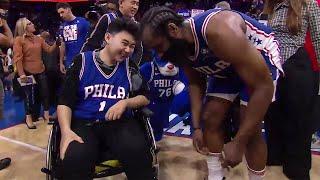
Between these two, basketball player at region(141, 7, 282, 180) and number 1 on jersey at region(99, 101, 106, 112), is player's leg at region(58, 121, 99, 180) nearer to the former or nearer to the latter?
number 1 on jersey at region(99, 101, 106, 112)

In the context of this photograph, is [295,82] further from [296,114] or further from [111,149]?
[111,149]

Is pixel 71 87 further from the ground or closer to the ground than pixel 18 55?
further from the ground

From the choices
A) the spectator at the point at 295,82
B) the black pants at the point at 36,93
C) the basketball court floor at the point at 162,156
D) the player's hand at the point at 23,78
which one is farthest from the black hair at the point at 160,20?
the black pants at the point at 36,93

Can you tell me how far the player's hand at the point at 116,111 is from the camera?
2.03 m

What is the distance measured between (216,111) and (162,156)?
1.16 meters

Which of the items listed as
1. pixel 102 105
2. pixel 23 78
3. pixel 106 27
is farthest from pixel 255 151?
pixel 23 78

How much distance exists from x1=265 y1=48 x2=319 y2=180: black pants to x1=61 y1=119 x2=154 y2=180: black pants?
1.02 metres

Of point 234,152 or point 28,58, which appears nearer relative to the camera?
point 234,152

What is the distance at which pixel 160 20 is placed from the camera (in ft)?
4.91

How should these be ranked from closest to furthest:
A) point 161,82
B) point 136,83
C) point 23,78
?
point 136,83, point 161,82, point 23,78

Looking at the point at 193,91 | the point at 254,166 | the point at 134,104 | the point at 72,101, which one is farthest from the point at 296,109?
the point at 72,101

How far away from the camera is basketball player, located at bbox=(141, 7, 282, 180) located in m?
1.43

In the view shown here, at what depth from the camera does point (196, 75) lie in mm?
2023

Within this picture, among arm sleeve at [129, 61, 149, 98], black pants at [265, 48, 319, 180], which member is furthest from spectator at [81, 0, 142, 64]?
black pants at [265, 48, 319, 180]
